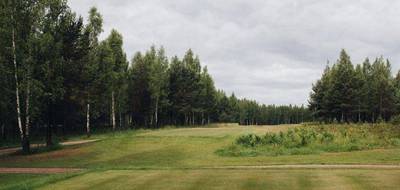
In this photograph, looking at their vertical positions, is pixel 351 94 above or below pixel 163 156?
above

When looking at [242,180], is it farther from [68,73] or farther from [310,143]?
[68,73]

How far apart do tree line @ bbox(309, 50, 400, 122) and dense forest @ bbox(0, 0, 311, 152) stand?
86.4ft

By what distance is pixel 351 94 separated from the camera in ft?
282

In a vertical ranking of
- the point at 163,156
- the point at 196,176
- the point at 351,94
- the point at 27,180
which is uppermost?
A: the point at 351,94

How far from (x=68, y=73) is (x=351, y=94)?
55183mm

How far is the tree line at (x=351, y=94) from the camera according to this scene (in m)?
86.4

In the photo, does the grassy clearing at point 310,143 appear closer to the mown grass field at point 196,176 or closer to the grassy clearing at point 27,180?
the mown grass field at point 196,176

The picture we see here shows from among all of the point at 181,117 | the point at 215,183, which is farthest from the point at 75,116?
the point at 215,183

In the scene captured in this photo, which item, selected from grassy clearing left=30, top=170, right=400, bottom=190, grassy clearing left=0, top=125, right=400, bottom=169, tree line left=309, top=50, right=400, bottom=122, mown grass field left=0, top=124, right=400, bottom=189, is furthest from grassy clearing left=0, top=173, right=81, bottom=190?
tree line left=309, top=50, right=400, bottom=122

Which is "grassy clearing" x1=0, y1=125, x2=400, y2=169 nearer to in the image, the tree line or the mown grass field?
the mown grass field

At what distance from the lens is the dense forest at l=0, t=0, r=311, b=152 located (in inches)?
1658

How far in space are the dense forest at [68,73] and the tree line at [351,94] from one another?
86.4ft

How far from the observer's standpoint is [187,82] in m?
99.2

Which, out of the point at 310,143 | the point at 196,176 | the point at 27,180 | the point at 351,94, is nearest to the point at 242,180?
the point at 196,176
